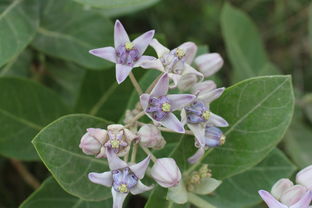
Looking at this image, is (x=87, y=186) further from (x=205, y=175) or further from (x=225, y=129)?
(x=225, y=129)

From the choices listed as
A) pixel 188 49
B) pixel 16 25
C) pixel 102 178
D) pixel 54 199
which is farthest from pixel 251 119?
pixel 16 25

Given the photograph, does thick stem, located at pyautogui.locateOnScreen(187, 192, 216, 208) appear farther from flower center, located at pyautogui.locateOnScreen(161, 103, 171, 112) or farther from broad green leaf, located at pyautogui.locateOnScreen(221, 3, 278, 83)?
broad green leaf, located at pyautogui.locateOnScreen(221, 3, 278, 83)

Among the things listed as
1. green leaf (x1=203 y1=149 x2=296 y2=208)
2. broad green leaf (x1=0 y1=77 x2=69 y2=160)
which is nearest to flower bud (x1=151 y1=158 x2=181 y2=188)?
green leaf (x1=203 y1=149 x2=296 y2=208)

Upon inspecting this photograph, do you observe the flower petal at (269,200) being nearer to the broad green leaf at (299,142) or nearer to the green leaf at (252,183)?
the green leaf at (252,183)

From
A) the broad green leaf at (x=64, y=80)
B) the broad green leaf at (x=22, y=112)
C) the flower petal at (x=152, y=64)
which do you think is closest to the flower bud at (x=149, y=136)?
the flower petal at (x=152, y=64)

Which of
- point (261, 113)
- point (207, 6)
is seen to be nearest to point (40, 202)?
point (261, 113)

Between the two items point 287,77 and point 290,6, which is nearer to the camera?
point 287,77
